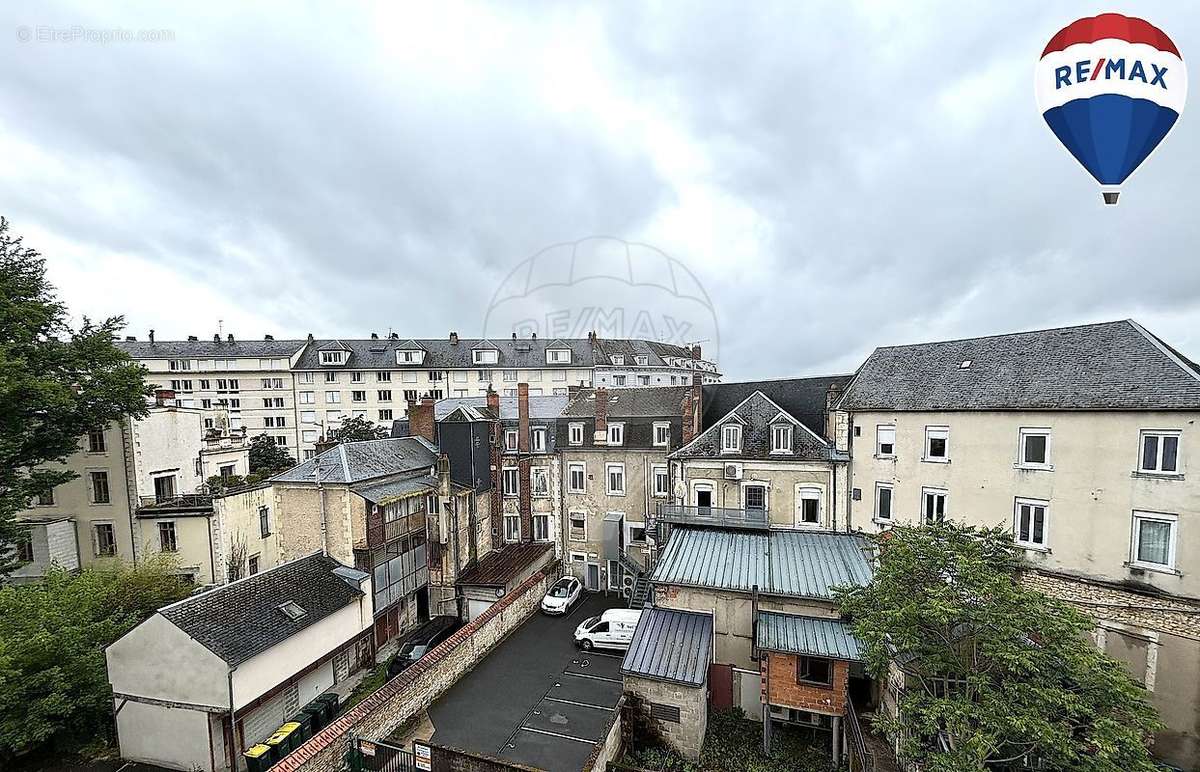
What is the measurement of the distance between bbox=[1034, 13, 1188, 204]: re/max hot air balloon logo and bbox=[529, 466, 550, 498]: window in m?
26.2

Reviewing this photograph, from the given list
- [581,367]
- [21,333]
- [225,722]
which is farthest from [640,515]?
[581,367]

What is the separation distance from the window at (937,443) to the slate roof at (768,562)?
15.2ft

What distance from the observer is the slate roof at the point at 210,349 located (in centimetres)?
5644

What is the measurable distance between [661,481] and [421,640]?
14576 mm

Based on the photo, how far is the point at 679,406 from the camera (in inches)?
1122

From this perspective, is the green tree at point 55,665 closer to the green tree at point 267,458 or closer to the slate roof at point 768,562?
the slate roof at point 768,562

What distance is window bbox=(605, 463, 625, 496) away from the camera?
91.9 ft

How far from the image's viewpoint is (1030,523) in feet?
57.2

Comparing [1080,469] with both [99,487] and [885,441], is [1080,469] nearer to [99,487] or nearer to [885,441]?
[885,441]

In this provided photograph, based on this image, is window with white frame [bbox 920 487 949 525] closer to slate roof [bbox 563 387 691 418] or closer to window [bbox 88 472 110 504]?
slate roof [bbox 563 387 691 418]

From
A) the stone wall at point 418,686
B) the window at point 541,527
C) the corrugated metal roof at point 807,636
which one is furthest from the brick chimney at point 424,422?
the corrugated metal roof at point 807,636

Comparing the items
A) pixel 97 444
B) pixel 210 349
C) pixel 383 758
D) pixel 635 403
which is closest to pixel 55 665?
pixel 383 758

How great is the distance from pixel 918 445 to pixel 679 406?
12.3 meters

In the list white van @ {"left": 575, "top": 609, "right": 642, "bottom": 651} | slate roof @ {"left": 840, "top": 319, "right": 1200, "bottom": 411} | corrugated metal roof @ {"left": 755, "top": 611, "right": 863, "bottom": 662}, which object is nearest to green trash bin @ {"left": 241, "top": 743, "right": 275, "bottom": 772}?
white van @ {"left": 575, "top": 609, "right": 642, "bottom": 651}
